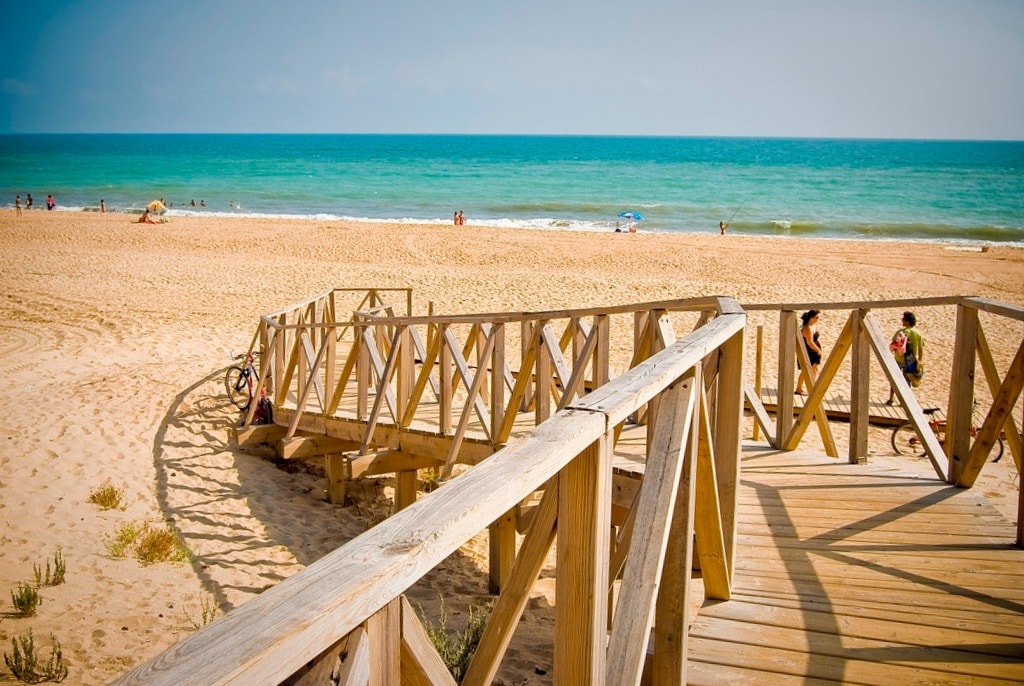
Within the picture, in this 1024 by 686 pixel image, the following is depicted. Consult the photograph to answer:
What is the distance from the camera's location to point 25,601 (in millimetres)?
4809

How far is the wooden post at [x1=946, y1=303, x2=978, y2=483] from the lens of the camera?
429 centimetres

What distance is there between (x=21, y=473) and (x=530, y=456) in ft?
24.5

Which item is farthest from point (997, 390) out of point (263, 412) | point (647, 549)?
point (263, 412)

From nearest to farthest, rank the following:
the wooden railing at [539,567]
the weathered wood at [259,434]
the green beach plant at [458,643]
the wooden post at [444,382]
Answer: the wooden railing at [539,567] < the green beach plant at [458,643] < the wooden post at [444,382] < the weathered wood at [259,434]

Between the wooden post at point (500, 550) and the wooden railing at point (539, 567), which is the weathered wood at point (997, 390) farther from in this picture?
the wooden post at point (500, 550)

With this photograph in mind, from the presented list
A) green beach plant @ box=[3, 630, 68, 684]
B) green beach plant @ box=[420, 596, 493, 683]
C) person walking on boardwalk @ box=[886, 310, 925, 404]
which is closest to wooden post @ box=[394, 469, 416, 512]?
green beach plant @ box=[420, 596, 493, 683]

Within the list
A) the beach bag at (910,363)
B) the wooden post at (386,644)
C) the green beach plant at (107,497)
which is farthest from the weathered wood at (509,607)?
the beach bag at (910,363)

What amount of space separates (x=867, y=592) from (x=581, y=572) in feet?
7.35

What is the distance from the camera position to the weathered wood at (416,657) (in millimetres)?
1095

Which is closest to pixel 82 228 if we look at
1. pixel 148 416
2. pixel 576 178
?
pixel 148 416

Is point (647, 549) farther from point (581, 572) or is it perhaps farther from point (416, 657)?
point (416, 657)

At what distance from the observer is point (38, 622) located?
477 centimetres

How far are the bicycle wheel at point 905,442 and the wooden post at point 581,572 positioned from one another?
8.54m

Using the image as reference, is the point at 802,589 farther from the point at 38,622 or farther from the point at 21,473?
the point at 21,473
